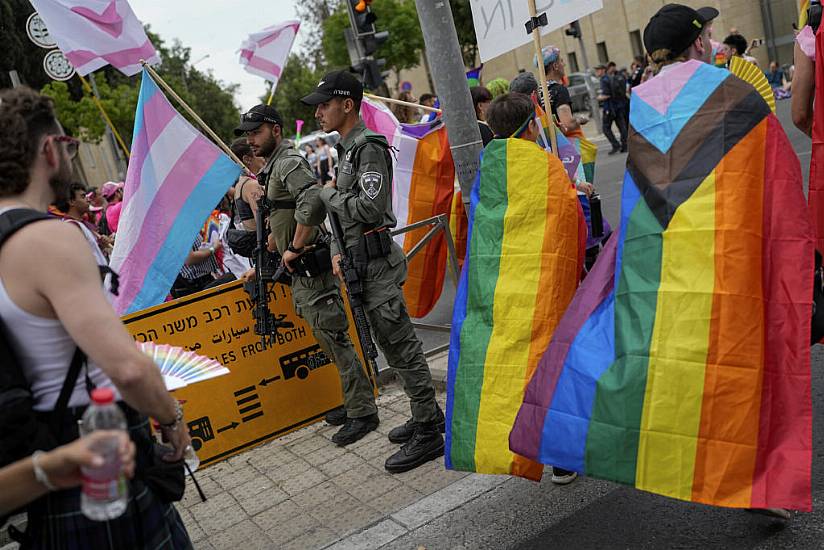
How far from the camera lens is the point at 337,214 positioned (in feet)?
15.8

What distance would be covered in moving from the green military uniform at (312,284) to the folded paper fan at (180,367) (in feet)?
7.23

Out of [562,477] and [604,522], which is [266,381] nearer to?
[562,477]

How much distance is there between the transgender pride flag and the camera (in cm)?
552

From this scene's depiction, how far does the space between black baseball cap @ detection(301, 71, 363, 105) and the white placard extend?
0.94 meters

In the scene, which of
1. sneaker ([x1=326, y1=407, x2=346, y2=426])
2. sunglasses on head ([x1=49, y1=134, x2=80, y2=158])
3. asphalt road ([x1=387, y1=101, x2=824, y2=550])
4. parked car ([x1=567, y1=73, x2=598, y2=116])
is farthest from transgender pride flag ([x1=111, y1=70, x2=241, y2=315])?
parked car ([x1=567, y1=73, x2=598, y2=116])

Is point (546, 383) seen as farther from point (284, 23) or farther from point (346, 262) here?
point (284, 23)

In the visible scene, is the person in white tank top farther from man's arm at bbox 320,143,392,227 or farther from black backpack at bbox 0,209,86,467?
man's arm at bbox 320,143,392,227

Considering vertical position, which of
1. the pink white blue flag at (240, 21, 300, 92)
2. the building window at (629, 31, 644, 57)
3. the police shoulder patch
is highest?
the building window at (629, 31, 644, 57)

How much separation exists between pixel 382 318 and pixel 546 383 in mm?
1585

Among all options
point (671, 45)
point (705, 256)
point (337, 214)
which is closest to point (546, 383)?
point (705, 256)

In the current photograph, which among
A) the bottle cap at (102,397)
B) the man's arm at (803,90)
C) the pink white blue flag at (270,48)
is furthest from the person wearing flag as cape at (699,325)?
the pink white blue flag at (270,48)

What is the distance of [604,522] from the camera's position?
3.66 m

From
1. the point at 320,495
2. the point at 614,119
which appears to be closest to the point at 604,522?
the point at 320,495

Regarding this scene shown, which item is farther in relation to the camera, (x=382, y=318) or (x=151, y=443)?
(x=382, y=318)
